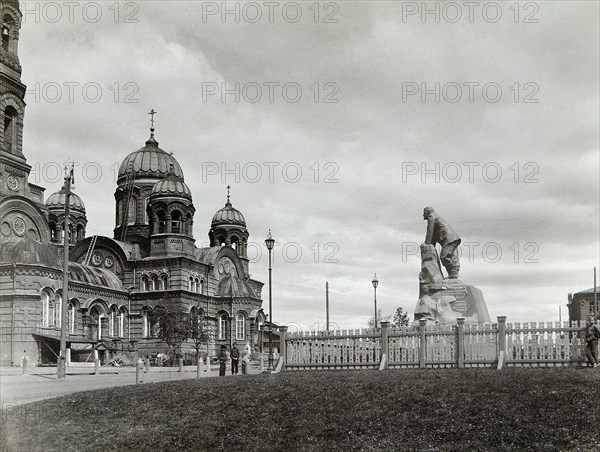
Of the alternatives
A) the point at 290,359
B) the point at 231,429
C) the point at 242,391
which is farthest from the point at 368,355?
the point at 231,429

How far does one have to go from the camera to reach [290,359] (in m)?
23.1

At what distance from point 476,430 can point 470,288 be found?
1244 cm

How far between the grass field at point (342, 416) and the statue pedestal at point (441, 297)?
263 inches

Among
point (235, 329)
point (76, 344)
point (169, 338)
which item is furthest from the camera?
point (235, 329)

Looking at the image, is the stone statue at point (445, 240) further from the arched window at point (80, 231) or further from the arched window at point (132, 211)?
the arched window at point (80, 231)

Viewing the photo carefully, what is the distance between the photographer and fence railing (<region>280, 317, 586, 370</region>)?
19.2m

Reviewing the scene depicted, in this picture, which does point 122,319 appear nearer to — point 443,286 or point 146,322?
point 146,322

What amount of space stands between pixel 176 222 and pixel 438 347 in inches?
1788

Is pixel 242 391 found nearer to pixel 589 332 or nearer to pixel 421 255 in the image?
pixel 589 332

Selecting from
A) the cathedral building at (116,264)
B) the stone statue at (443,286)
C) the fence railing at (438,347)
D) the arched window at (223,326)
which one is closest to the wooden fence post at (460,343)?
the fence railing at (438,347)

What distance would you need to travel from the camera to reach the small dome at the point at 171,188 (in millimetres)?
63031

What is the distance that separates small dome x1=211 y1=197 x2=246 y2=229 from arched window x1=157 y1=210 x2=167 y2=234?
13.9 m

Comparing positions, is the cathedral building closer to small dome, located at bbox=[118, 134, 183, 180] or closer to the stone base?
small dome, located at bbox=[118, 134, 183, 180]

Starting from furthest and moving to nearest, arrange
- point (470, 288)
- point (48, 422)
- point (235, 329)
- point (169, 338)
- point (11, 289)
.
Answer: point (235, 329), point (169, 338), point (11, 289), point (470, 288), point (48, 422)
